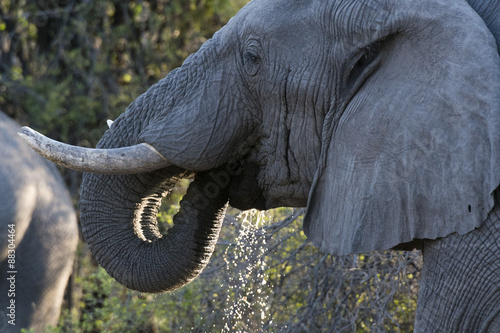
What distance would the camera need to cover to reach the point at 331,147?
6.14ft

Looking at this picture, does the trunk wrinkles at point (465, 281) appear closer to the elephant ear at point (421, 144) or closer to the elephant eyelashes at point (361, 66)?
the elephant ear at point (421, 144)

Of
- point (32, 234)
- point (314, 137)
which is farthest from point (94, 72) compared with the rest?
point (314, 137)

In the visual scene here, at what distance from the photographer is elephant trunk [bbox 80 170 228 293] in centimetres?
216

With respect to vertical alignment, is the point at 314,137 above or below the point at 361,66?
below

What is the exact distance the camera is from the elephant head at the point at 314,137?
1.62 meters

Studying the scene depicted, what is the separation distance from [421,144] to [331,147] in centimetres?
28

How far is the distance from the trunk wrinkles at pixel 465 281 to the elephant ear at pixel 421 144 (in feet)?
0.12

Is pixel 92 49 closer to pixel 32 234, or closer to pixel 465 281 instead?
pixel 32 234

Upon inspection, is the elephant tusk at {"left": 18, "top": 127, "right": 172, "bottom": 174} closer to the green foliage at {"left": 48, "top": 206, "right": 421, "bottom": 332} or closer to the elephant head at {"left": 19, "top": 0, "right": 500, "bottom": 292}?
the elephant head at {"left": 19, "top": 0, "right": 500, "bottom": 292}

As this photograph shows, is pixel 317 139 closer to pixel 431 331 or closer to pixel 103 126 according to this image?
pixel 431 331

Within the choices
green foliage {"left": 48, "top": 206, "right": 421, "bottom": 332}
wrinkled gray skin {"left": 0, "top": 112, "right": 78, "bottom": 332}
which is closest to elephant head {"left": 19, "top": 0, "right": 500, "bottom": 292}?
green foliage {"left": 48, "top": 206, "right": 421, "bottom": 332}

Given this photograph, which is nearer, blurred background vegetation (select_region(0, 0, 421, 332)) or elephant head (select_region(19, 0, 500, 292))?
elephant head (select_region(19, 0, 500, 292))

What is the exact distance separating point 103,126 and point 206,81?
395cm

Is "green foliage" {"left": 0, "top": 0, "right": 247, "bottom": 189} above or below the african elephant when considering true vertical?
below
